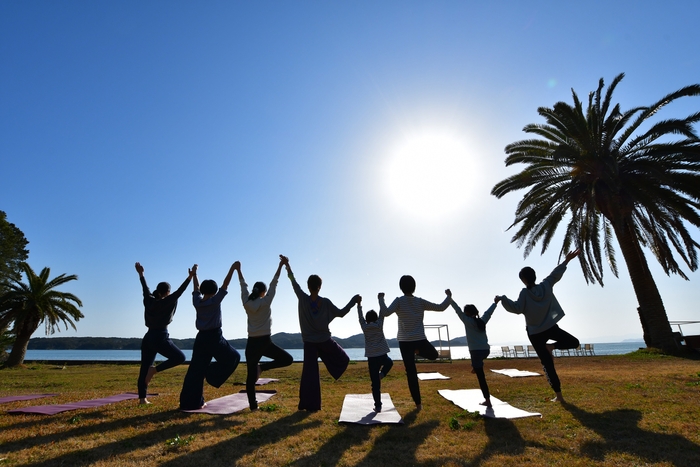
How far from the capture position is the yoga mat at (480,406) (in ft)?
19.6

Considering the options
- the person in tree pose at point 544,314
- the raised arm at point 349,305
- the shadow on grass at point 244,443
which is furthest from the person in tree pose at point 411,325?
the shadow on grass at point 244,443

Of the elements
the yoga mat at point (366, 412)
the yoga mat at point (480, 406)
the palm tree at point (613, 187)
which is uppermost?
the palm tree at point (613, 187)

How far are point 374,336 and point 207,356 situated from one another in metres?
2.93

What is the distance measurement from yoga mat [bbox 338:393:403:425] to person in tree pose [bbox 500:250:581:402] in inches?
111

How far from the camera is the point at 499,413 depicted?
6.14 meters

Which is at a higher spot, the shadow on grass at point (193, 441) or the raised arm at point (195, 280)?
the raised arm at point (195, 280)

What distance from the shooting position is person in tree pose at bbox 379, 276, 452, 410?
6.62 metres

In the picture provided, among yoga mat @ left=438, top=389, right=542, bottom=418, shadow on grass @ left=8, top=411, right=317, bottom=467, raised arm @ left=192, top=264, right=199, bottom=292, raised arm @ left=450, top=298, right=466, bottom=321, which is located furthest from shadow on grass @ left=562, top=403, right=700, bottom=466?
raised arm @ left=192, top=264, right=199, bottom=292

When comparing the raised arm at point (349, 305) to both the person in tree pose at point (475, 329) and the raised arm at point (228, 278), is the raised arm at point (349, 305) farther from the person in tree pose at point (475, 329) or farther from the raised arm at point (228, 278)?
the raised arm at point (228, 278)

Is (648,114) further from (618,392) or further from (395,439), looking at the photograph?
(395,439)

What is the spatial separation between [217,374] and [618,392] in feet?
26.5

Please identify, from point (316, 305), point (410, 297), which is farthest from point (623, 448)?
point (316, 305)

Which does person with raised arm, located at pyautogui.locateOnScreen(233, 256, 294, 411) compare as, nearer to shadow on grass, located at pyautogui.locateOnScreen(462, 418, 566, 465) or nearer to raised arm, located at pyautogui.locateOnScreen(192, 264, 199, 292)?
raised arm, located at pyautogui.locateOnScreen(192, 264, 199, 292)

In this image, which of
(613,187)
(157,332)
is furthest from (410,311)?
(613,187)
